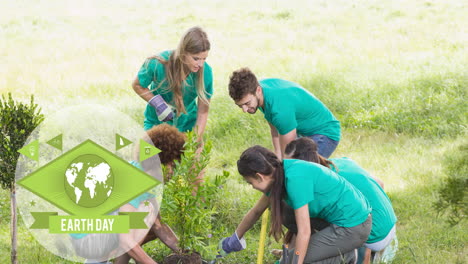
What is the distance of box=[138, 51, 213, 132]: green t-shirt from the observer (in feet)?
15.9

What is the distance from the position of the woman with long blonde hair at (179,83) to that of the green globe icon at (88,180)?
1439 millimetres

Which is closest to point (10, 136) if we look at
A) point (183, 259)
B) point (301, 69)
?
point (183, 259)

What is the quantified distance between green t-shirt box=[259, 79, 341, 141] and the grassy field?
90 cm

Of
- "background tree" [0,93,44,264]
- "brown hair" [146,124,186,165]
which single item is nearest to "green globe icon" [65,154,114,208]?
"brown hair" [146,124,186,165]

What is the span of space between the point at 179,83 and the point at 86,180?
181 centimetres

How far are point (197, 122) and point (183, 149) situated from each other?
1.16 metres

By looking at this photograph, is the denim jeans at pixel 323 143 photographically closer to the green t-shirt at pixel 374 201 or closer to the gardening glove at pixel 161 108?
the green t-shirt at pixel 374 201

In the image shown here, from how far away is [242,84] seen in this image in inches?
170

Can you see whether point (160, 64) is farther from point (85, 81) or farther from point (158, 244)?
point (85, 81)

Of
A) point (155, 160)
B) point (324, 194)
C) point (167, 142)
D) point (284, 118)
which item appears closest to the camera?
point (155, 160)

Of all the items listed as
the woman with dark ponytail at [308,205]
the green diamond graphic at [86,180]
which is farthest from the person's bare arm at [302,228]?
the green diamond graphic at [86,180]

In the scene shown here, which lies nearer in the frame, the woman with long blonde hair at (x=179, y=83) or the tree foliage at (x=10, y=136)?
the tree foliage at (x=10, y=136)

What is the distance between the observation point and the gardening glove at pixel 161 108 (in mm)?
4750

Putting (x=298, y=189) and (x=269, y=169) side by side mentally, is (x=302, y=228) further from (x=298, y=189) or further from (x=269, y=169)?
(x=269, y=169)
